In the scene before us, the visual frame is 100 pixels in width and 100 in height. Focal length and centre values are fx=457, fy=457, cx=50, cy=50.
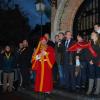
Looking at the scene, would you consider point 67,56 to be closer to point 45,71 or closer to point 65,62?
point 65,62

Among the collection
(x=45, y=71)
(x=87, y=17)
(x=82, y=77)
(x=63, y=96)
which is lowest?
(x=63, y=96)

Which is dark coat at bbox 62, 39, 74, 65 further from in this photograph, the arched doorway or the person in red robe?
the arched doorway

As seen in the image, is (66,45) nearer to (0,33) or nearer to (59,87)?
(59,87)

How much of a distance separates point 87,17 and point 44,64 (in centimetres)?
699

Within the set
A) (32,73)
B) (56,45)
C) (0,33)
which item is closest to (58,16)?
(32,73)

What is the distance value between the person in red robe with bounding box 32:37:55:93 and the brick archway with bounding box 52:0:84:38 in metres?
6.99

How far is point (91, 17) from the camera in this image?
20.7 m

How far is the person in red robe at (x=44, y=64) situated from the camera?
14.5m

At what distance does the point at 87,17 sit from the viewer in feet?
68.9

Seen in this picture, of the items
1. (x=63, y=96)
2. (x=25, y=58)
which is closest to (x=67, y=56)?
(x=63, y=96)

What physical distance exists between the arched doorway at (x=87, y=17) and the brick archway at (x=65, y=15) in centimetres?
26

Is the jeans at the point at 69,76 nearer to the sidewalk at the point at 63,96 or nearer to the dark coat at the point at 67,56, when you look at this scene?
the dark coat at the point at 67,56

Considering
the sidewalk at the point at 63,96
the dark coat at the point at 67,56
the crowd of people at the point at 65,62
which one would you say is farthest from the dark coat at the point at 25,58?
the dark coat at the point at 67,56

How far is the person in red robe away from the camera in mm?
14461
